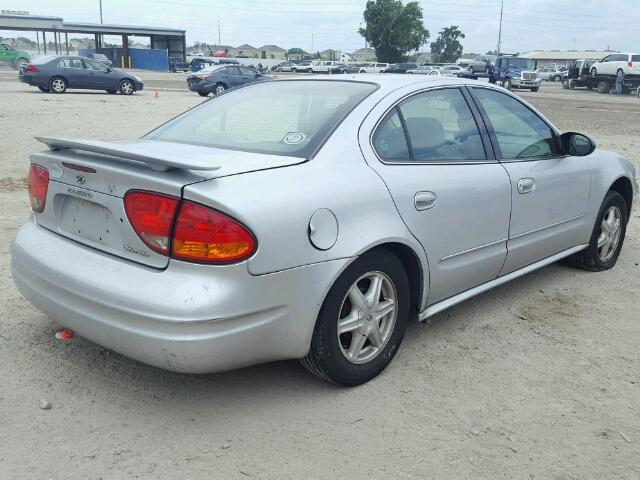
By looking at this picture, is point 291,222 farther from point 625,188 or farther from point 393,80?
point 625,188

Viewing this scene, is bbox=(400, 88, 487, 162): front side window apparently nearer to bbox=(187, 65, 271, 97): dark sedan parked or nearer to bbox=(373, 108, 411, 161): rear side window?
bbox=(373, 108, 411, 161): rear side window

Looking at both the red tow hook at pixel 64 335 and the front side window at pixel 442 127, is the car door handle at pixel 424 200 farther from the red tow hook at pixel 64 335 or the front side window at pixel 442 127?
the red tow hook at pixel 64 335

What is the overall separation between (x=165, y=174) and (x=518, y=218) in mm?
2322

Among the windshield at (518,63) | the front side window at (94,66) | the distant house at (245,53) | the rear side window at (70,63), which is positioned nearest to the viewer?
the rear side window at (70,63)

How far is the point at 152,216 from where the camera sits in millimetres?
2697

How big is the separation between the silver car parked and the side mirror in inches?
10.9

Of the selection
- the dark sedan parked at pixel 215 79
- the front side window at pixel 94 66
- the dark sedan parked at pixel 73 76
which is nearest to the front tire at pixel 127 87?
the dark sedan parked at pixel 73 76

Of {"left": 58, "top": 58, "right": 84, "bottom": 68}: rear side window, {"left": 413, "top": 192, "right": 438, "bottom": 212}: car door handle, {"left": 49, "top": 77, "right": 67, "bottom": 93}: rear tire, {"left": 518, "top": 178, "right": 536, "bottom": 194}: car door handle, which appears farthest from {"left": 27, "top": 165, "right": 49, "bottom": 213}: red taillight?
{"left": 58, "top": 58, "right": 84, "bottom": 68}: rear side window

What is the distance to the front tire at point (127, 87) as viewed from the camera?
25.4 metres

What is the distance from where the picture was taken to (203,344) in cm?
260

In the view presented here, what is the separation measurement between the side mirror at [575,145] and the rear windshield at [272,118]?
1703 millimetres

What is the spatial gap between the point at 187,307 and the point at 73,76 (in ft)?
80.0

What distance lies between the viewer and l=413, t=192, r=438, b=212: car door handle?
3.33 meters

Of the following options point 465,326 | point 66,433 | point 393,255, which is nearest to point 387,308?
point 393,255
